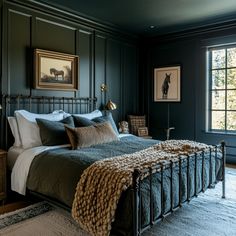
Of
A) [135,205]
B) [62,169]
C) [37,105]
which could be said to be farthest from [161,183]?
[37,105]

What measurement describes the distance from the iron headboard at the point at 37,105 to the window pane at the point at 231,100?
2629 millimetres

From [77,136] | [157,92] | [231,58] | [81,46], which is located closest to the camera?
[77,136]

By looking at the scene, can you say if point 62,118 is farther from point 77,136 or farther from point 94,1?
point 94,1

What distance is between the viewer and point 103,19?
4.70 m

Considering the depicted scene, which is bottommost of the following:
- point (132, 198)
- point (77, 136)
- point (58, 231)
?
point (58, 231)

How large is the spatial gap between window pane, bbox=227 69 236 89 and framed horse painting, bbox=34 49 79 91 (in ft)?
9.72

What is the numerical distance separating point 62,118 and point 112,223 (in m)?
2.19

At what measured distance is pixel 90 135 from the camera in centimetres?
327

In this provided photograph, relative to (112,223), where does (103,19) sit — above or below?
above

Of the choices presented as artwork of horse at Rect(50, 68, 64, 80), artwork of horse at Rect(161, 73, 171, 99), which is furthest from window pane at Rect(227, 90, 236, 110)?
artwork of horse at Rect(50, 68, 64, 80)

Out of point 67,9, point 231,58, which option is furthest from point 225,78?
point 67,9

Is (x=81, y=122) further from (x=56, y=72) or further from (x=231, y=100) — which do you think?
(x=231, y=100)

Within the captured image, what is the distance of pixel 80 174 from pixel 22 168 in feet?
3.25

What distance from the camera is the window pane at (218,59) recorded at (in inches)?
200
